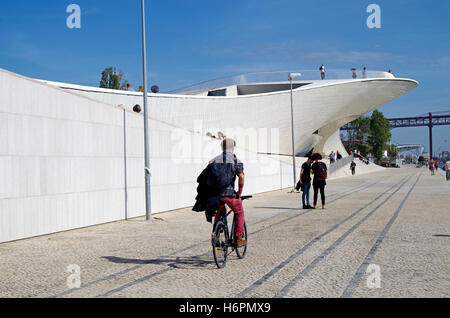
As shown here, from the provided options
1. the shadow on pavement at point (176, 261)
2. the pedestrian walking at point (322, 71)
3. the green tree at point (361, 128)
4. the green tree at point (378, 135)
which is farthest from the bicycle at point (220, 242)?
the green tree at point (378, 135)

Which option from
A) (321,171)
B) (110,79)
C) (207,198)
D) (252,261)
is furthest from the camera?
(110,79)

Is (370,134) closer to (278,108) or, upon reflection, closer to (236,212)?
(278,108)

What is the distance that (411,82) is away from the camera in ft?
209

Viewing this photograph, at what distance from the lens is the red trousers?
21.5 feet

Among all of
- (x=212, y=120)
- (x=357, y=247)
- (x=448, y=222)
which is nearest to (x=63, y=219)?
(x=357, y=247)

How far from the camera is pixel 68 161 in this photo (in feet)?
36.3

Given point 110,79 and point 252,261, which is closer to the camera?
point 252,261

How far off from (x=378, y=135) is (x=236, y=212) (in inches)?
4117

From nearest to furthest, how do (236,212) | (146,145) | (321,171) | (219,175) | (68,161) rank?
(219,175) < (236,212) < (68,161) < (146,145) < (321,171)

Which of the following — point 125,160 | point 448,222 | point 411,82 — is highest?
point 411,82

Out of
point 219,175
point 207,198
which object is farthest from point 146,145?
point 219,175

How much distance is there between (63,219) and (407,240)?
23.6ft

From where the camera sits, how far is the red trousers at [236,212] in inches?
258
